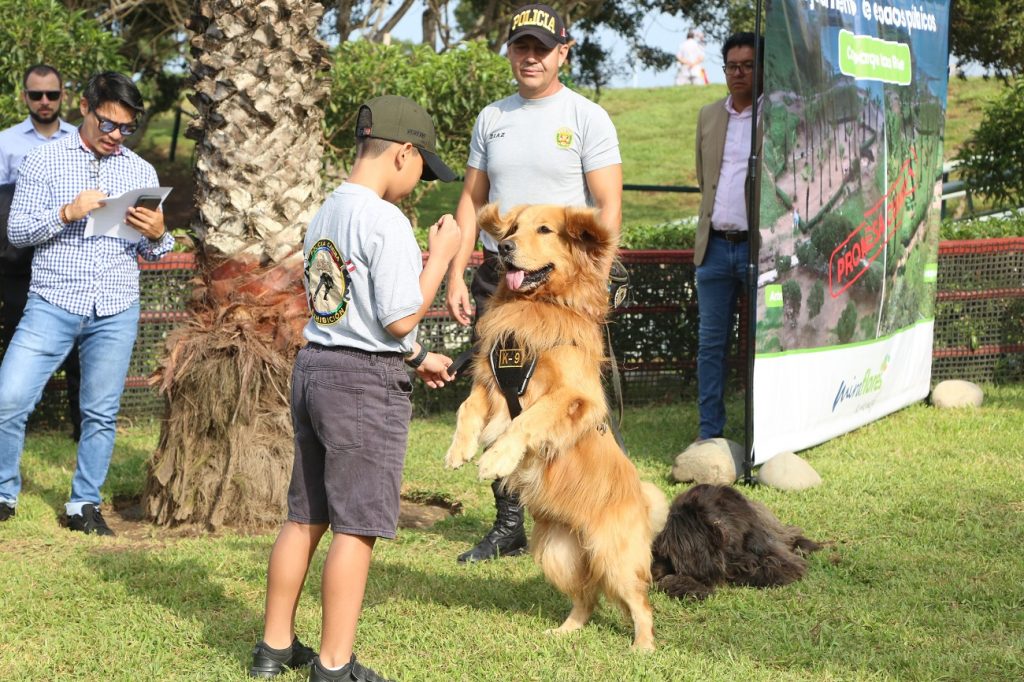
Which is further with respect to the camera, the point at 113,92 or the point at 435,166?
the point at 113,92

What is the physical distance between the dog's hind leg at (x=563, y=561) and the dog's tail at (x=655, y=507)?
1.28 feet

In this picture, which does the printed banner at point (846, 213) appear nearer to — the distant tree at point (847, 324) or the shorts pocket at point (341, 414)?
the distant tree at point (847, 324)

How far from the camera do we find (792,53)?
21.1 ft

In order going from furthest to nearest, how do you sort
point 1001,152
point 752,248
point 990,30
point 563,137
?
point 990,30, point 1001,152, point 752,248, point 563,137

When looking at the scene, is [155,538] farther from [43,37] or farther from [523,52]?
[43,37]

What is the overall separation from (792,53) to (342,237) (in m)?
3.98

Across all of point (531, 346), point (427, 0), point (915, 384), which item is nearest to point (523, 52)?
point (531, 346)

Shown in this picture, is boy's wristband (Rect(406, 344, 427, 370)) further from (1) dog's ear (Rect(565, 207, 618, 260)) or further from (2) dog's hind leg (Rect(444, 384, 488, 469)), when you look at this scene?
(1) dog's ear (Rect(565, 207, 618, 260))

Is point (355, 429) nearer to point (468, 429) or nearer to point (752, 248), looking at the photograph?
point (468, 429)

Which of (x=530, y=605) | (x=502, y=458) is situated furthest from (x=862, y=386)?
(x=502, y=458)

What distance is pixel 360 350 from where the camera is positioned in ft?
11.6

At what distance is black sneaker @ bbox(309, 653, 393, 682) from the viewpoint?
3.50 m

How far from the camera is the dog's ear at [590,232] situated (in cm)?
421

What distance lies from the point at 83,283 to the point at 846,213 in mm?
4857
